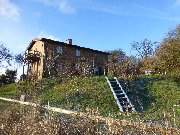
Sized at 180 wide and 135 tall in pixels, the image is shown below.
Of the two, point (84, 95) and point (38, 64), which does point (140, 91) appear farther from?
point (38, 64)

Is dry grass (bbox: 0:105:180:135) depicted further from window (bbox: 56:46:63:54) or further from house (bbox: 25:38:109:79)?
window (bbox: 56:46:63:54)

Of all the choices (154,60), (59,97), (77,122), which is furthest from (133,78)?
(77,122)

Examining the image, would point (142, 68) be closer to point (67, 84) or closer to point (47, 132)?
point (67, 84)

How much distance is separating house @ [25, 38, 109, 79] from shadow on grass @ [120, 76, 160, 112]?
1961 centimetres

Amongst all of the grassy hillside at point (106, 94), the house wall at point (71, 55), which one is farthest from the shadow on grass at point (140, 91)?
the house wall at point (71, 55)

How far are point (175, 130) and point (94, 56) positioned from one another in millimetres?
60405

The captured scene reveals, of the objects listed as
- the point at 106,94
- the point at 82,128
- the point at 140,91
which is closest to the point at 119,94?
the point at 106,94

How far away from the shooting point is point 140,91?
29047mm

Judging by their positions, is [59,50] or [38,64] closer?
[38,64]

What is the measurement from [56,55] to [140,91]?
99.6ft

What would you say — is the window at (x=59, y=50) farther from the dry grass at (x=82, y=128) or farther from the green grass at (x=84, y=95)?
the dry grass at (x=82, y=128)

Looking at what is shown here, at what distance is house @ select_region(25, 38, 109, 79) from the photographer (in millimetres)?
54406

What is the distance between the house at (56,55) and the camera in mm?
54406

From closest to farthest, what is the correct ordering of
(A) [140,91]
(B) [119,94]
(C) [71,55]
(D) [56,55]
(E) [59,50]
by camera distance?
1. (B) [119,94]
2. (A) [140,91]
3. (D) [56,55]
4. (E) [59,50]
5. (C) [71,55]
